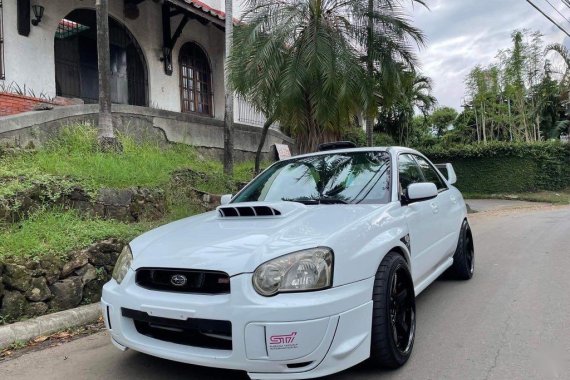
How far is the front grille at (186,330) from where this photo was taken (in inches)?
109

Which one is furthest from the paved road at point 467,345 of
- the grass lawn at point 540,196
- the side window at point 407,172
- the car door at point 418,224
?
the grass lawn at point 540,196

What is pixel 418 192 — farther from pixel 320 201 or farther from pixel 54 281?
pixel 54 281

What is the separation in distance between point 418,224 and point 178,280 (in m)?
2.21

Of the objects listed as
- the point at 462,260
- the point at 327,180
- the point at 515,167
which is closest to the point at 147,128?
the point at 327,180

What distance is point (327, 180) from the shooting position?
14.0ft

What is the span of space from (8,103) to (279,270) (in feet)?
25.2

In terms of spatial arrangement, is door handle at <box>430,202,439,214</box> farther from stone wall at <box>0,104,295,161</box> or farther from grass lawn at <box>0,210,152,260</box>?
stone wall at <box>0,104,295,161</box>

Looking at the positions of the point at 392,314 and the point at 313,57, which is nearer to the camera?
the point at 392,314

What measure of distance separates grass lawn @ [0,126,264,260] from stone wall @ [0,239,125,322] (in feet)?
0.40

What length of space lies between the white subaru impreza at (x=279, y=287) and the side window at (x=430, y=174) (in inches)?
52.0

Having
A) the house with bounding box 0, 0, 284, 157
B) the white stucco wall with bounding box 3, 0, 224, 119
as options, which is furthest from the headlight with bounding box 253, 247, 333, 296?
the white stucco wall with bounding box 3, 0, 224, 119

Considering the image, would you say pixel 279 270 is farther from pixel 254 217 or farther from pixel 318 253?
pixel 254 217

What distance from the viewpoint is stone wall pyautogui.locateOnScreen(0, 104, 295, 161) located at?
7.56 metres

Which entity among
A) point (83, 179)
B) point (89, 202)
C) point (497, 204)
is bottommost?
point (497, 204)
